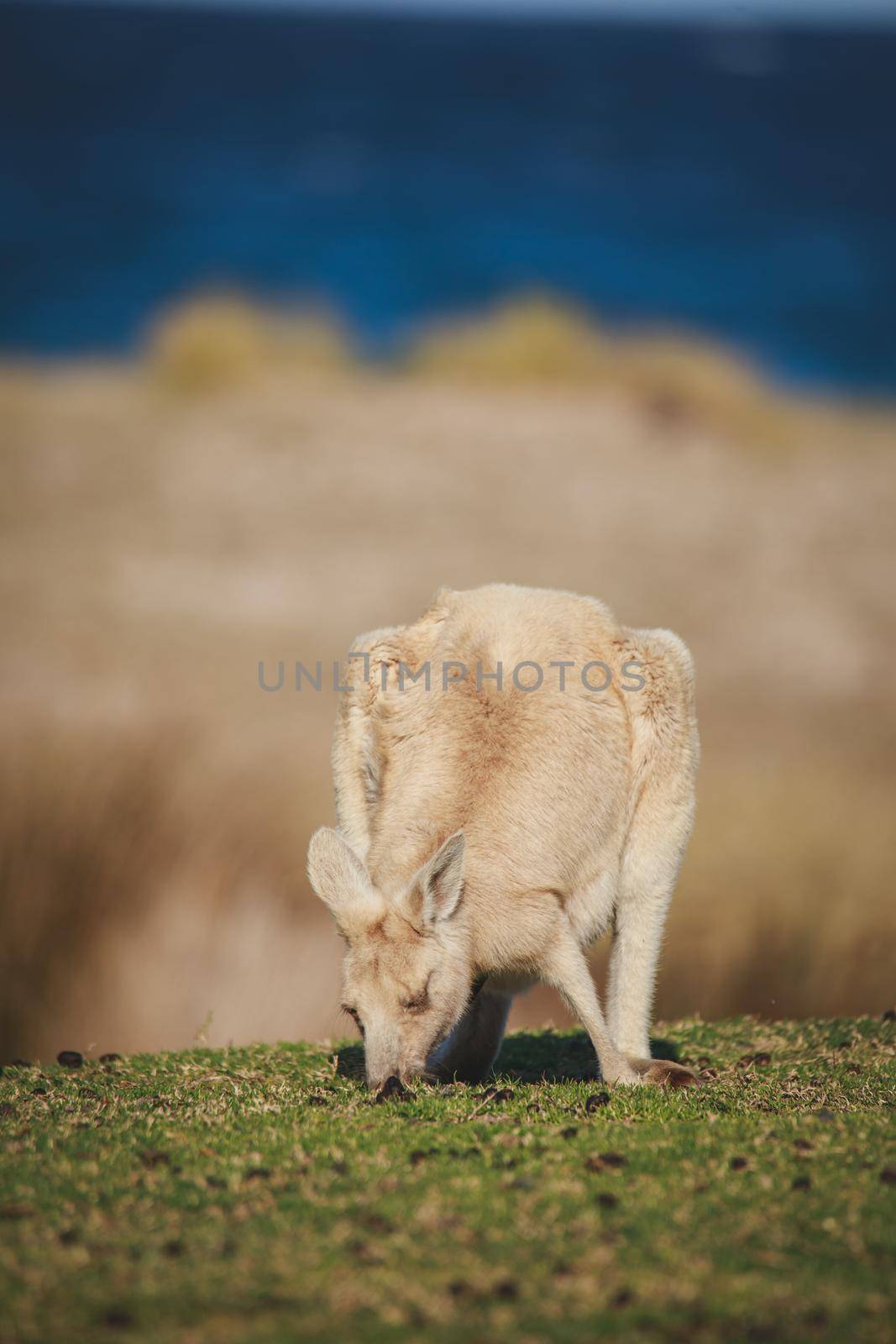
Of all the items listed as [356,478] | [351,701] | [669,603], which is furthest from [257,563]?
[351,701]

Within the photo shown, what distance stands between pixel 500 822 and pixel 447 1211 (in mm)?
1959

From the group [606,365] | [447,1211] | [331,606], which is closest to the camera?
[447,1211]

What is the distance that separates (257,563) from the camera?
2588cm

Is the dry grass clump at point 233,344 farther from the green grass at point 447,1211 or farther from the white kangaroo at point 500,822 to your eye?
the green grass at point 447,1211

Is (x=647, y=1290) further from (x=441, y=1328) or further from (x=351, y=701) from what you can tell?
(x=351, y=701)

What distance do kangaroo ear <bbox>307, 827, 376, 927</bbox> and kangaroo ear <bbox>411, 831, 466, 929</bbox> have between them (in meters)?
0.22

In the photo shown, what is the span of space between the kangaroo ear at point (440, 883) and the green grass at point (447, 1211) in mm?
800

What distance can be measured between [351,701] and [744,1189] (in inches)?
126

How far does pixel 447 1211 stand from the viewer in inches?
184

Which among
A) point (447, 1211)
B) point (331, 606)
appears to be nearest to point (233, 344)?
point (331, 606)

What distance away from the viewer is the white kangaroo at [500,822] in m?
5.85

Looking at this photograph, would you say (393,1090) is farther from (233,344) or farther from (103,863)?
(233,344)

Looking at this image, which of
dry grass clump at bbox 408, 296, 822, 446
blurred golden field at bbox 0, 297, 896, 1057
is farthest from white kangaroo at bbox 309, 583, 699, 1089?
dry grass clump at bbox 408, 296, 822, 446

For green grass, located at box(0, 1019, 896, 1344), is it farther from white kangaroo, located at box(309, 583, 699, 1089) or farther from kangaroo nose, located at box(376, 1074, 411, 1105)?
white kangaroo, located at box(309, 583, 699, 1089)
